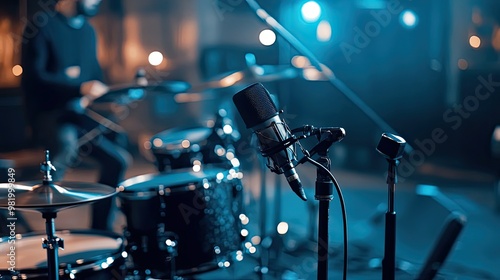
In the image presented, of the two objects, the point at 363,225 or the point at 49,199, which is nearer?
the point at 49,199

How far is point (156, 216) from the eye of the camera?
2232 mm

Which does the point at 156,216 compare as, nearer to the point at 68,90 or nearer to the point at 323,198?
the point at 323,198

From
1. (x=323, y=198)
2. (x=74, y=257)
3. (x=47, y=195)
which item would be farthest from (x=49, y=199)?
(x=323, y=198)

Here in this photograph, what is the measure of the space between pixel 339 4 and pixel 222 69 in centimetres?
101

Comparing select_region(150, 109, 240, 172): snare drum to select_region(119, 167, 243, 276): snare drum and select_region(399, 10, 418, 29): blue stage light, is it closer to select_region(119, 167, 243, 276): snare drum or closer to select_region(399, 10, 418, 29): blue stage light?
select_region(119, 167, 243, 276): snare drum

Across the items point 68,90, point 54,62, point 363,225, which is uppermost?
point 54,62

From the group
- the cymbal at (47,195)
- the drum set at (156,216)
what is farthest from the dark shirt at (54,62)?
the cymbal at (47,195)

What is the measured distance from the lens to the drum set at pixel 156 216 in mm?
1623

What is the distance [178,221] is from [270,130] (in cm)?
107

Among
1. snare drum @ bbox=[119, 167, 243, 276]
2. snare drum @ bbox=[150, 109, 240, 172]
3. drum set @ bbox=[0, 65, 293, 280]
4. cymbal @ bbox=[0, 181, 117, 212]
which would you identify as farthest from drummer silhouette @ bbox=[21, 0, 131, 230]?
cymbal @ bbox=[0, 181, 117, 212]

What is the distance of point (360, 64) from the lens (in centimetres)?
409

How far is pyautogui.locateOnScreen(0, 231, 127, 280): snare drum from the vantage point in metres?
1.67

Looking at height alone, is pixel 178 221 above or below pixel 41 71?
below

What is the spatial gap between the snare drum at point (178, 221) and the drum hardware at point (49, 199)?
54 cm
